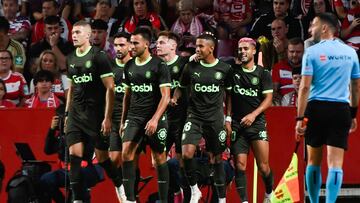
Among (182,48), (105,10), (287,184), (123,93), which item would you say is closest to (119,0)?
(105,10)

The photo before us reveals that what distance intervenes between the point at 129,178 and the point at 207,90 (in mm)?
1655

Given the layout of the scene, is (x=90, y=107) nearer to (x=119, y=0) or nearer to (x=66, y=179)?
(x=66, y=179)

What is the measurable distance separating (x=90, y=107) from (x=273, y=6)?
5.23 metres

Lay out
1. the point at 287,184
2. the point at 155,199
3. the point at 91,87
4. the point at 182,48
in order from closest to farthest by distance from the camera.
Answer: the point at 287,184 < the point at 91,87 < the point at 155,199 < the point at 182,48

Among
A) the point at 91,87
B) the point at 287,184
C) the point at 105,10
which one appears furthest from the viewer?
the point at 105,10

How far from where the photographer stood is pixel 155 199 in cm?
1820

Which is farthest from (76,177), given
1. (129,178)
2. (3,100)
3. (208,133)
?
(3,100)

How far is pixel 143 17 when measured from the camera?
68.0 ft

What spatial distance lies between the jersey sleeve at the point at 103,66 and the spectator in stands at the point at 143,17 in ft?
13.3

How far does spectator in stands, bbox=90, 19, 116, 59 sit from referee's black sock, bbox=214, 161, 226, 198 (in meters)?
4.29

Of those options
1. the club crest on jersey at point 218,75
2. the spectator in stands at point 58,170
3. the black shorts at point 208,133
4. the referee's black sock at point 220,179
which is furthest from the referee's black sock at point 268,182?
the spectator in stands at point 58,170

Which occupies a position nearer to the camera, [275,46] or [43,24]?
[275,46]

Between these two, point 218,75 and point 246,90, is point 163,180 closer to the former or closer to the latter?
point 218,75

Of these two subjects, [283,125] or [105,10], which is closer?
[283,125]
